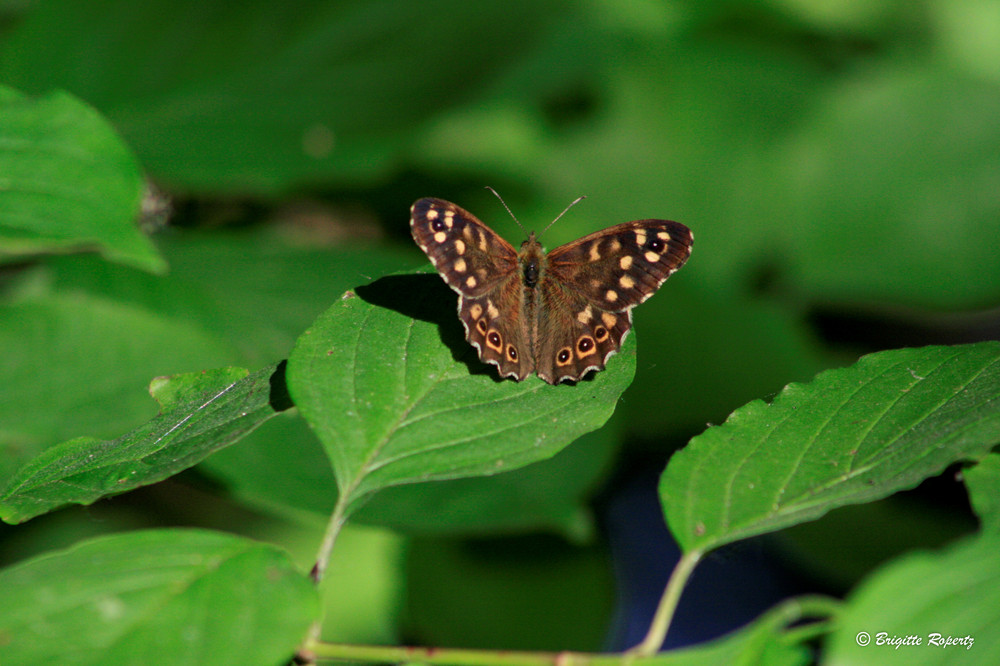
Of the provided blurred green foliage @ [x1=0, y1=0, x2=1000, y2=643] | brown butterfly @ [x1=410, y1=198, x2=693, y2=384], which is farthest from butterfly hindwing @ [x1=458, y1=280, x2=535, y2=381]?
blurred green foliage @ [x1=0, y1=0, x2=1000, y2=643]

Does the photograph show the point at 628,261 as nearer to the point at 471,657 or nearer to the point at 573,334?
the point at 573,334

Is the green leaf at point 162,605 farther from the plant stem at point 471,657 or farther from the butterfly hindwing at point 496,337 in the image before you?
the butterfly hindwing at point 496,337

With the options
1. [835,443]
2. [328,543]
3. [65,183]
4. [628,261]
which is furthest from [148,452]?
[628,261]

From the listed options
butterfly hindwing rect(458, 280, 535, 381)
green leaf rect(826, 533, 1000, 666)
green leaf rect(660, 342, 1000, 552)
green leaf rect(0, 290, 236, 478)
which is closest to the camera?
green leaf rect(826, 533, 1000, 666)

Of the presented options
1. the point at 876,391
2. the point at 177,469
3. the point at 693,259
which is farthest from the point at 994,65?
the point at 177,469

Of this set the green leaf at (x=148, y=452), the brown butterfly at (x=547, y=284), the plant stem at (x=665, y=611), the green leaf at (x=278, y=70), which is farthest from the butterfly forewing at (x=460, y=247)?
Result: the green leaf at (x=278, y=70)

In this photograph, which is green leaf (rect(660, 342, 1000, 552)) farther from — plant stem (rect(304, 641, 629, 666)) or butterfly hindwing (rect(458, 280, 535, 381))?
butterfly hindwing (rect(458, 280, 535, 381))
